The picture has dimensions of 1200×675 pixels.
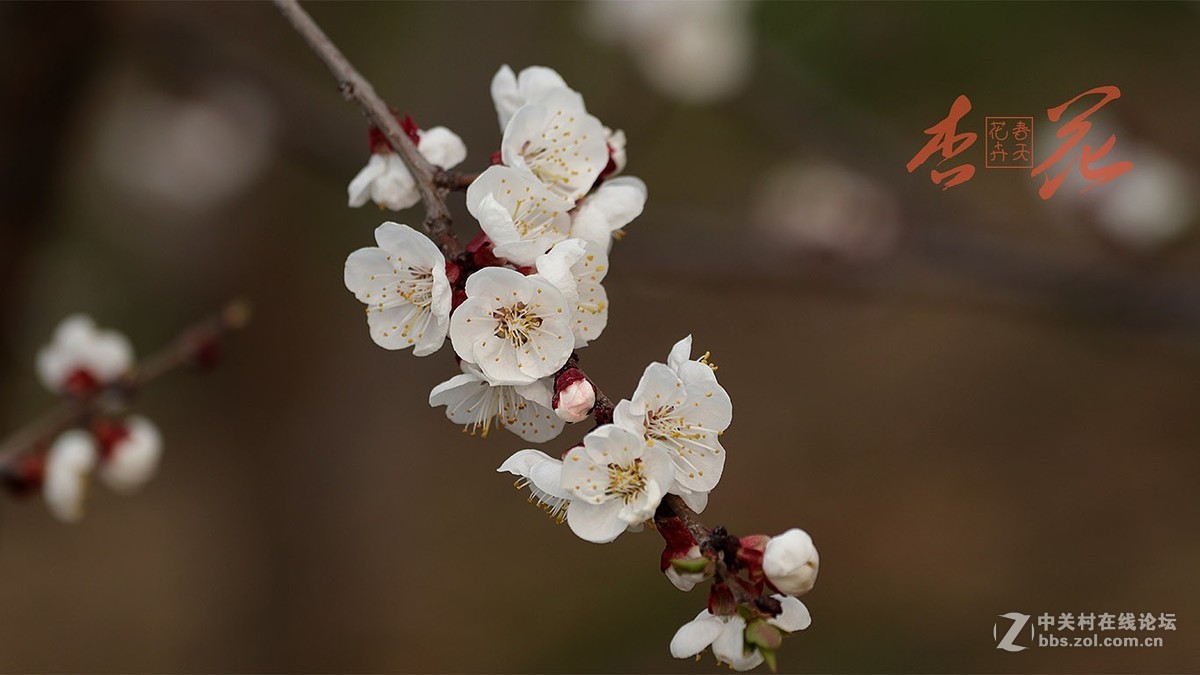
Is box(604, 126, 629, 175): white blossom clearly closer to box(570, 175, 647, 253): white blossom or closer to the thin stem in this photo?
box(570, 175, 647, 253): white blossom

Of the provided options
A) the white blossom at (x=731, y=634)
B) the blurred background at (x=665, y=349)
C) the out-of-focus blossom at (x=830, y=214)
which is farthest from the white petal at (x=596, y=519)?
the out-of-focus blossom at (x=830, y=214)

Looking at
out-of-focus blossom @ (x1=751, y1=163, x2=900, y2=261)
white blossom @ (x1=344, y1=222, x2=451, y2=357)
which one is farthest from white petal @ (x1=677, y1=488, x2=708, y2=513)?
out-of-focus blossom @ (x1=751, y1=163, x2=900, y2=261)

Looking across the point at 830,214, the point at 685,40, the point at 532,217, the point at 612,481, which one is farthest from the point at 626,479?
the point at 830,214

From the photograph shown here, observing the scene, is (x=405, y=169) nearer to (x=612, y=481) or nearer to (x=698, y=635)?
(x=612, y=481)

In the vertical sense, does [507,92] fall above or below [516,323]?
above

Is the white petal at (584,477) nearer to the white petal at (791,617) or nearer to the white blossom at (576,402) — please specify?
the white blossom at (576,402)
